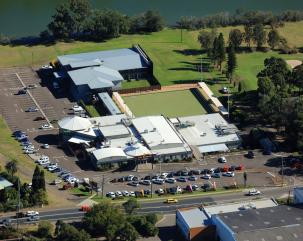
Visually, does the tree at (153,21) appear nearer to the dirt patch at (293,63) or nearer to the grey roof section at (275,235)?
the dirt patch at (293,63)

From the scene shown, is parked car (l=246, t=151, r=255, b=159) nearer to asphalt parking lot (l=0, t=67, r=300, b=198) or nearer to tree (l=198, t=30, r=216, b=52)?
asphalt parking lot (l=0, t=67, r=300, b=198)

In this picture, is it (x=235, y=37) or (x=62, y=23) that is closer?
(x=235, y=37)

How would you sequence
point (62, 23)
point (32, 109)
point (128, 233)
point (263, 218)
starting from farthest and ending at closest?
point (62, 23), point (32, 109), point (263, 218), point (128, 233)

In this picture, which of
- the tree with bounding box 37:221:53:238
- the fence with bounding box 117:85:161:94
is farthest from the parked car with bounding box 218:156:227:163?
the tree with bounding box 37:221:53:238

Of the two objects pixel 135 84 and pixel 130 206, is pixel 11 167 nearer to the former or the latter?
pixel 130 206

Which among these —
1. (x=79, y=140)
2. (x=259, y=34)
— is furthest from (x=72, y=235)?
(x=259, y=34)

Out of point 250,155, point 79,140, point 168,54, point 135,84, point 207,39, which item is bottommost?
point 250,155

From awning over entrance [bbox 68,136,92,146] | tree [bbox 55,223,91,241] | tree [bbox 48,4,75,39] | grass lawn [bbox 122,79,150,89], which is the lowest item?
tree [bbox 55,223,91,241]
